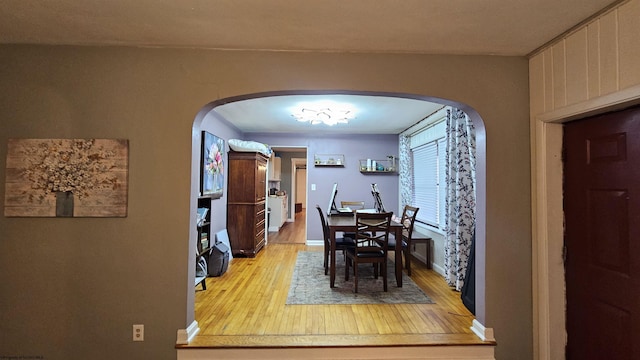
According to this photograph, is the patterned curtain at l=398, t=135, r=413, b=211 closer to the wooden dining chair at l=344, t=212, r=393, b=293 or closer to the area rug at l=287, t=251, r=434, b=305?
the area rug at l=287, t=251, r=434, b=305

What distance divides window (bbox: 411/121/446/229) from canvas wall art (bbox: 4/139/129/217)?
145 inches

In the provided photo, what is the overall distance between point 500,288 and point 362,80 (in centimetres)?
186

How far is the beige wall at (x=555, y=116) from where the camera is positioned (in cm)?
162

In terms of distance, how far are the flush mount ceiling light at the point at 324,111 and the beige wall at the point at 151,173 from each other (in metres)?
1.53

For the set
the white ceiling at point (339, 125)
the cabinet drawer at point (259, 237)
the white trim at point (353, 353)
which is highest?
the white ceiling at point (339, 125)

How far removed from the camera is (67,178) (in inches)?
80.1

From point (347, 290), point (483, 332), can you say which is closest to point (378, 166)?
point (347, 290)

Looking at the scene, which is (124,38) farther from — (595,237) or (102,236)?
(595,237)

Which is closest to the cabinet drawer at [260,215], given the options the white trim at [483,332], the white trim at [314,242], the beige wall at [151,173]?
the white trim at [314,242]

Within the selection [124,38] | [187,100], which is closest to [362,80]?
[187,100]

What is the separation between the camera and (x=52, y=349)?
2010 millimetres

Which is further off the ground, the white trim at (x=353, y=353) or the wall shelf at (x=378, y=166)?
the wall shelf at (x=378, y=166)

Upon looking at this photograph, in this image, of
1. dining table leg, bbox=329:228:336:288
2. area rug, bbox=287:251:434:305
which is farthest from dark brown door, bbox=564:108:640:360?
dining table leg, bbox=329:228:336:288

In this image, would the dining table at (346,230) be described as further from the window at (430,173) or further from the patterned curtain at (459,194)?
the window at (430,173)
